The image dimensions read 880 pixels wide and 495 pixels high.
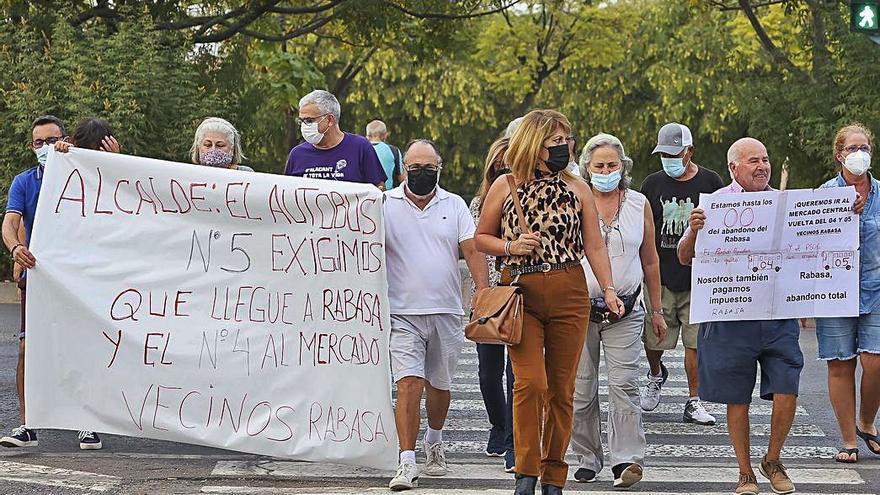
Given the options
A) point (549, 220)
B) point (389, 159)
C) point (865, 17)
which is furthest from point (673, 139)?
point (865, 17)

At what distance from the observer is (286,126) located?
3094cm

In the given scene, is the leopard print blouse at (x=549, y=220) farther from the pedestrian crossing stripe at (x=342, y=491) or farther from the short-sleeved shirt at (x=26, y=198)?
the short-sleeved shirt at (x=26, y=198)

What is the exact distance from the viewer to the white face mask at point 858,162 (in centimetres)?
789

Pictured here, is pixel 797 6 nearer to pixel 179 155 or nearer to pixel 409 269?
pixel 179 155

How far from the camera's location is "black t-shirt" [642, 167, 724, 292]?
9266 millimetres

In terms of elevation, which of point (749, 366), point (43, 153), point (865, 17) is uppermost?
point (865, 17)

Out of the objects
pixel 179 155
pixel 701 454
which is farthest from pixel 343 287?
pixel 179 155

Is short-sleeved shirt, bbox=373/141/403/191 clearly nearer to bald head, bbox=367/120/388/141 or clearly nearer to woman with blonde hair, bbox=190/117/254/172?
bald head, bbox=367/120/388/141

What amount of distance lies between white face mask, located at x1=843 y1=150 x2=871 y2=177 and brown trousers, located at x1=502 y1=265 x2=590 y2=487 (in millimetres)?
2022

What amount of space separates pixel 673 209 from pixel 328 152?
2.28 metres

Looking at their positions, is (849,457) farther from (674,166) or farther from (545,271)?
(545,271)

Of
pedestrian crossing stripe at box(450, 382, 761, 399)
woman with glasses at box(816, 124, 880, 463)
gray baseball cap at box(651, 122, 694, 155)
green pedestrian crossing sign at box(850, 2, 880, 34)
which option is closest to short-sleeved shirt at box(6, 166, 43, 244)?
gray baseball cap at box(651, 122, 694, 155)

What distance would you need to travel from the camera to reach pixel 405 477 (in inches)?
284

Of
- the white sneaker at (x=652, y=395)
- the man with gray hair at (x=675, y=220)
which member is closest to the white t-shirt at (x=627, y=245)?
the man with gray hair at (x=675, y=220)
